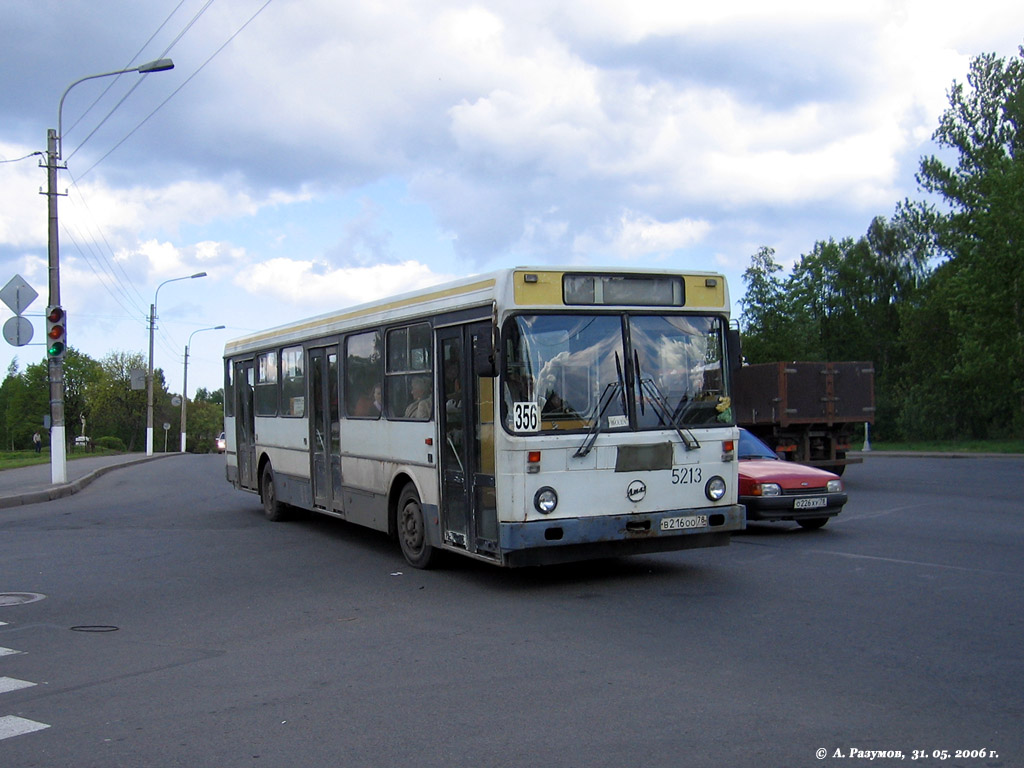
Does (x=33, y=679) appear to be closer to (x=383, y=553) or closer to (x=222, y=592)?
(x=222, y=592)

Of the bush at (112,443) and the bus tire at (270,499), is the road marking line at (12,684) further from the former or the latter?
the bush at (112,443)

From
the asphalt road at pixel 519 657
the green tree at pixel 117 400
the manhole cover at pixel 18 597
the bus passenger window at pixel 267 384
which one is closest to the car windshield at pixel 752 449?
the asphalt road at pixel 519 657

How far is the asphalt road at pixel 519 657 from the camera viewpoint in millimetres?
5023

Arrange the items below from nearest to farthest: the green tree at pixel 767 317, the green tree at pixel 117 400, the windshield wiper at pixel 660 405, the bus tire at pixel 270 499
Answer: the windshield wiper at pixel 660 405
the bus tire at pixel 270 499
the green tree at pixel 767 317
the green tree at pixel 117 400

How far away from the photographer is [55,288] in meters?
23.8

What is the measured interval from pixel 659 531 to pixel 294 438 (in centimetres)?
721

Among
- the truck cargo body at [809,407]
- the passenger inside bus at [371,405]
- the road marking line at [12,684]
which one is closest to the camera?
the road marking line at [12,684]

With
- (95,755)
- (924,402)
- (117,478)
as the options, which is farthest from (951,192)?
(95,755)

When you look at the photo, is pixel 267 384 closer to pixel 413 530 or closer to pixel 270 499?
pixel 270 499

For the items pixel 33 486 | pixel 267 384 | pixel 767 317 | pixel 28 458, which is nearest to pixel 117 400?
pixel 28 458

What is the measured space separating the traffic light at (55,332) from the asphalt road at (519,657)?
35.7ft

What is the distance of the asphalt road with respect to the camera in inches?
198

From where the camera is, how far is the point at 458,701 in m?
5.78

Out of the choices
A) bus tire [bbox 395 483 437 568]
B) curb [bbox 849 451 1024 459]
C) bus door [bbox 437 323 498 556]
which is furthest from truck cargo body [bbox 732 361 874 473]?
curb [bbox 849 451 1024 459]
